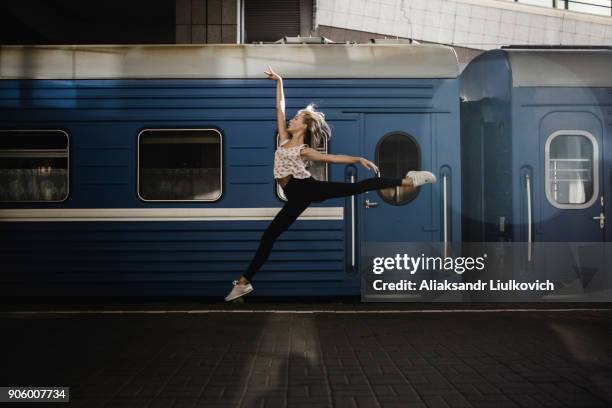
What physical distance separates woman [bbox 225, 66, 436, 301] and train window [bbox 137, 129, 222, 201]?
0.93 meters

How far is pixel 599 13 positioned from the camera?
30953 millimetres

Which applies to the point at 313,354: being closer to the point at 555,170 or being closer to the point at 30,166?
the point at 555,170

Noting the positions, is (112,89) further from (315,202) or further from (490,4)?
(490,4)

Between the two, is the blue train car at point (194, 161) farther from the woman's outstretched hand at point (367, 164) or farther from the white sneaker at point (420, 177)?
the woman's outstretched hand at point (367, 164)

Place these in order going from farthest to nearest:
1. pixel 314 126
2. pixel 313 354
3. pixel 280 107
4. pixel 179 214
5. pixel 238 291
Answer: pixel 179 214 < pixel 314 126 < pixel 238 291 < pixel 280 107 < pixel 313 354

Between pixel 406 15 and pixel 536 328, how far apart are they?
25.2 m

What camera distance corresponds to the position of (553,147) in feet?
29.3

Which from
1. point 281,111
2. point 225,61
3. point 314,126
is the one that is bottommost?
point 314,126

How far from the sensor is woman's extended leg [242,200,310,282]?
8398mm

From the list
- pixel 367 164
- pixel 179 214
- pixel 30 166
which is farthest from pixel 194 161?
pixel 367 164

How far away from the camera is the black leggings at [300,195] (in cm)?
791

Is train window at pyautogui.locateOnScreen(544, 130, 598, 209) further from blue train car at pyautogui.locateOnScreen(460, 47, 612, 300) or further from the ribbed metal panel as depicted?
the ribbed metal panel

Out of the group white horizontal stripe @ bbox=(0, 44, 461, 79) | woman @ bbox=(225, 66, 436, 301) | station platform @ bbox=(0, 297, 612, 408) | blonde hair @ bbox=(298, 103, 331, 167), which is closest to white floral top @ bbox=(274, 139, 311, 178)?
woman @ bbox=(225, 66, 436, 301)

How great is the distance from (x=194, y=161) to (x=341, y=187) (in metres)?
2.07
